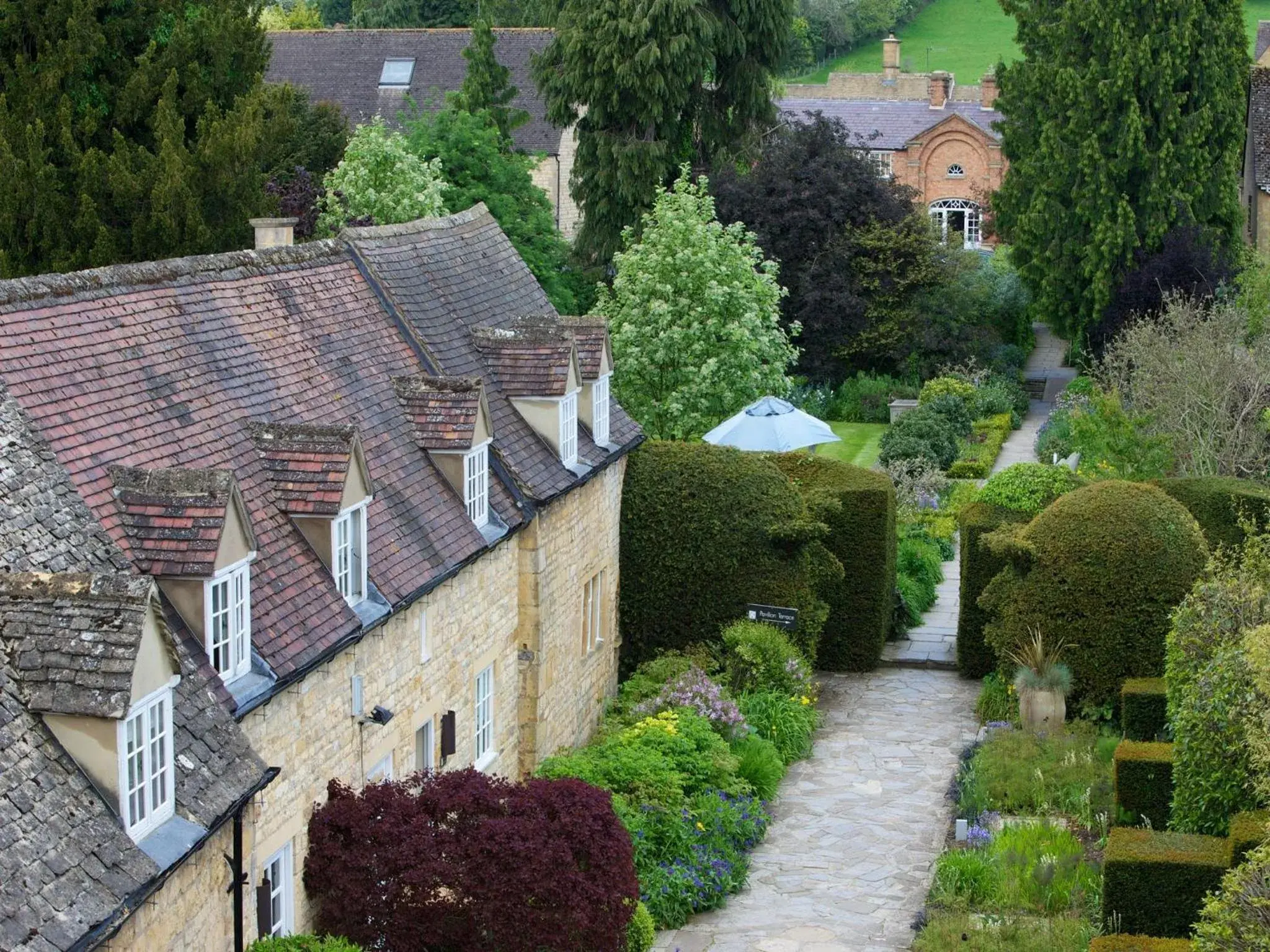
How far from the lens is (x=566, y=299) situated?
1725 inches

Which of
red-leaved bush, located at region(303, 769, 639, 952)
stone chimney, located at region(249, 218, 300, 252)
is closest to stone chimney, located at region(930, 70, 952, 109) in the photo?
stone chimney, located at region(249, 218, 300, 252)

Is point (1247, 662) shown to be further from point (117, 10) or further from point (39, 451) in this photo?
point (117, 10)

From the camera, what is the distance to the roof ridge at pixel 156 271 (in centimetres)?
1355

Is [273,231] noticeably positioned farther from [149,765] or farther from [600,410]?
[149,765]

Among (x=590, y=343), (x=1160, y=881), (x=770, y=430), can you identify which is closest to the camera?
(x=1160, y=881)

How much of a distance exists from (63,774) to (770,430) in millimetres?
20570

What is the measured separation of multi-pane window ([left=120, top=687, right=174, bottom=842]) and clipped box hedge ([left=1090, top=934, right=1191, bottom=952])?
312 inches

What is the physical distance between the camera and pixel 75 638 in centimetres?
1041

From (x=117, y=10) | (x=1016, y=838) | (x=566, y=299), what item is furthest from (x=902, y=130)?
(x=1016, y=838)

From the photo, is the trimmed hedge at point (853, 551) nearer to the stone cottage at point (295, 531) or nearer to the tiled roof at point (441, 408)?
the stone cottage at point (295, 531)

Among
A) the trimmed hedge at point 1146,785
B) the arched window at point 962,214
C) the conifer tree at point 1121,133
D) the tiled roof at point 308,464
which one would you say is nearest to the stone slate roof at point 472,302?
the tiled roof at point 308,464

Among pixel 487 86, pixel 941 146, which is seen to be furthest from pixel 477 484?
pixel 941 146

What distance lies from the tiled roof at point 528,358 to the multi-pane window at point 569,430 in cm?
33

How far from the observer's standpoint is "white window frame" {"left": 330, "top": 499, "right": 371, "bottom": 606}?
15094 mm
